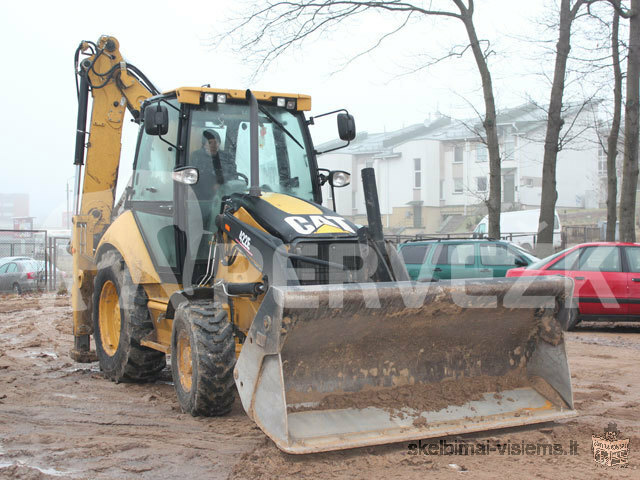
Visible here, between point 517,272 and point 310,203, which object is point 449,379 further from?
point 517,272

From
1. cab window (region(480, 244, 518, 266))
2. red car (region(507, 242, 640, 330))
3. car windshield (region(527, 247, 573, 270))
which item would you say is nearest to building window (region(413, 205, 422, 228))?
cab window (region(480, 244, 518, 266))

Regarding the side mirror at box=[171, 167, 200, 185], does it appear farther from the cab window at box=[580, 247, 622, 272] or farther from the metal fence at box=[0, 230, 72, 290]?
the metal fence at box=[0, 230, 72, 290]

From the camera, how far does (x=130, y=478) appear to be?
4.31 metres

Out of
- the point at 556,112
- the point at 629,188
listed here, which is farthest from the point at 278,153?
the point at 629,188

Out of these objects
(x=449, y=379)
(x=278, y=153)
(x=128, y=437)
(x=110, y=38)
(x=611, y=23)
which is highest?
(x=611, y=23)

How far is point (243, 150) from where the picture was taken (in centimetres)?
636

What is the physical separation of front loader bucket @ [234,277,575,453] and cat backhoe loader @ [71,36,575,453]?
0.04ft

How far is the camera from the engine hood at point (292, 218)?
5543mm

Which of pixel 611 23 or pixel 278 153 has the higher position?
pixel 611 23

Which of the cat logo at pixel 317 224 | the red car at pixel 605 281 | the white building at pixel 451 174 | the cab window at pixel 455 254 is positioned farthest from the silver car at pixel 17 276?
the white building at pixel 451 174

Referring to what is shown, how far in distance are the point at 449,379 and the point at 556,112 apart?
11202mm

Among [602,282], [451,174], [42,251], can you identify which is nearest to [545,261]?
[602,282]

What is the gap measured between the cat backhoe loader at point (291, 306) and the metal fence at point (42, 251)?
557 inches

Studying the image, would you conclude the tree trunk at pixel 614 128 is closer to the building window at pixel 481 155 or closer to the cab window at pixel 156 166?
the cab window at pixel 156 166
